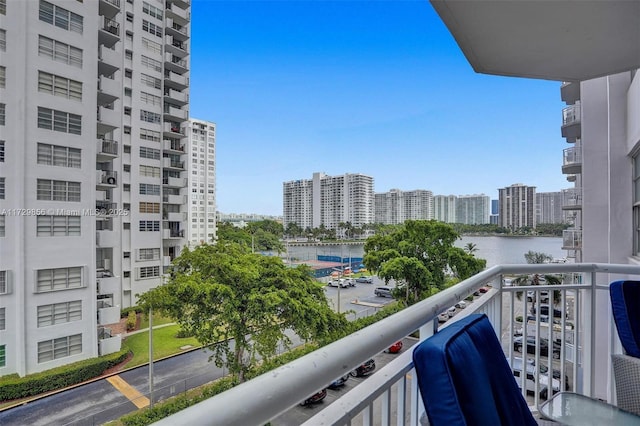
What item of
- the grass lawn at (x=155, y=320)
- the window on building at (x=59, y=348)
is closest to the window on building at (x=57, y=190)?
the window on building at (x=59, y=348)

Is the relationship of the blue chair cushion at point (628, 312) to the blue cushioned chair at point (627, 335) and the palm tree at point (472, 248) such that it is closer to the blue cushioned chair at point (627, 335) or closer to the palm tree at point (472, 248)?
the blue cushioned chair at point (627, 335)

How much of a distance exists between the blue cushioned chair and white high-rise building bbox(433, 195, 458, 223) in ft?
21.1

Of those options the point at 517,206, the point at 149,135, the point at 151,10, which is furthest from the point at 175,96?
the point at 517,206

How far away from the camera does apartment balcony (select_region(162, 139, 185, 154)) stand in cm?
1231

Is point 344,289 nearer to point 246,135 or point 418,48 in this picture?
point 418,48

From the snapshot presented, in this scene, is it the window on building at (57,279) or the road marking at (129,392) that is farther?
the window on building at (57,279)

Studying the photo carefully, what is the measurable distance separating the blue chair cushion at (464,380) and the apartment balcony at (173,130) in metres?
13.5

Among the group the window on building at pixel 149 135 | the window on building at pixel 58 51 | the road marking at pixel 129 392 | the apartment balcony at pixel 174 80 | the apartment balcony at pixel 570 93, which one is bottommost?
the road marking at pixel 129 392

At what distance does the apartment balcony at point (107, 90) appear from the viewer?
7020 mm

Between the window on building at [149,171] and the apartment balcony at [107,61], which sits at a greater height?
the apartment balcony at [107,61]

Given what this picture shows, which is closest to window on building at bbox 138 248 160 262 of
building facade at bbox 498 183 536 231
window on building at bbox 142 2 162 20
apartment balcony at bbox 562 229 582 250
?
window on building at bbox 142 2 162 20

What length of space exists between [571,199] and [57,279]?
840 cm

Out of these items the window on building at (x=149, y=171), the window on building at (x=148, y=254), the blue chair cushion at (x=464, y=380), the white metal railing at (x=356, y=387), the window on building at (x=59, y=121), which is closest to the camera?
the white metal railing at (x=356, y=387)

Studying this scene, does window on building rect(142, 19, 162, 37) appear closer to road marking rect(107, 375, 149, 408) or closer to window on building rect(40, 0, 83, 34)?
window on building rect(40, 0, 83, 34)
